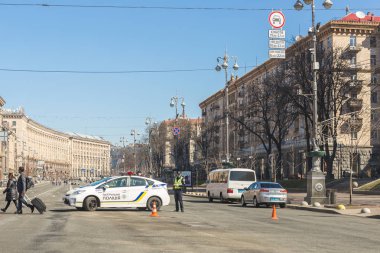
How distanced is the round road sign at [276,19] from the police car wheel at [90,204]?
11789 millimetres

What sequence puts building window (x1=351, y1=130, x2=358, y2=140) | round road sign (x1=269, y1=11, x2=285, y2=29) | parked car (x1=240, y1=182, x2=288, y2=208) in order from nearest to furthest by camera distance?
round road sign (x1=269, y1=11, x2=285, y2=29)
parked car (x1=240, y1=182, x2=288, y2=208)
building window (x1=351, y1=130, x2=358, y2=140)

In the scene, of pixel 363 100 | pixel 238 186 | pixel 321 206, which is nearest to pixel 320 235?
pixel 321 206

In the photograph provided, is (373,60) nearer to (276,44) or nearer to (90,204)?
(276,44)

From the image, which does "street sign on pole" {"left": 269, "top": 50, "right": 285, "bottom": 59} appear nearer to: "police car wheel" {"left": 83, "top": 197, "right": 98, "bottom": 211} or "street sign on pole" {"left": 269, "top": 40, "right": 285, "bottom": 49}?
"street sign on pole" {"left": 269, "top": 40, "right": 285, "bottom": 49}

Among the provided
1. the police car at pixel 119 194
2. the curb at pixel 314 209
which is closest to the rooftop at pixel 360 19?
the curb at pixel 314 209

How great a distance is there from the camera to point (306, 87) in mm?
56625

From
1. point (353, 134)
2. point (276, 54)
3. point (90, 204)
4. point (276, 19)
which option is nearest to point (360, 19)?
point (353, 134)

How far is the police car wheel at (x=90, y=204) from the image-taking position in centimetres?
2556

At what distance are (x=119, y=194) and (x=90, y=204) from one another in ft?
4.45

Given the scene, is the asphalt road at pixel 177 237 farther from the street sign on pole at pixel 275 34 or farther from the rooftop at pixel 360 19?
the rooftop at pixel 360 19

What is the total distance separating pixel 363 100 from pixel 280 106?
2284 centimetres

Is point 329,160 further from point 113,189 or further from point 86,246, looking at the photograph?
point 86,246

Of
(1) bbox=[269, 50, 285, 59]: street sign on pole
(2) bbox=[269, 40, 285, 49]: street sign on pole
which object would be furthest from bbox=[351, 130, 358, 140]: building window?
(2) bbox=[269, 40, 285, 49]: street sign on pole

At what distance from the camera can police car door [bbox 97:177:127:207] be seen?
25.8m
